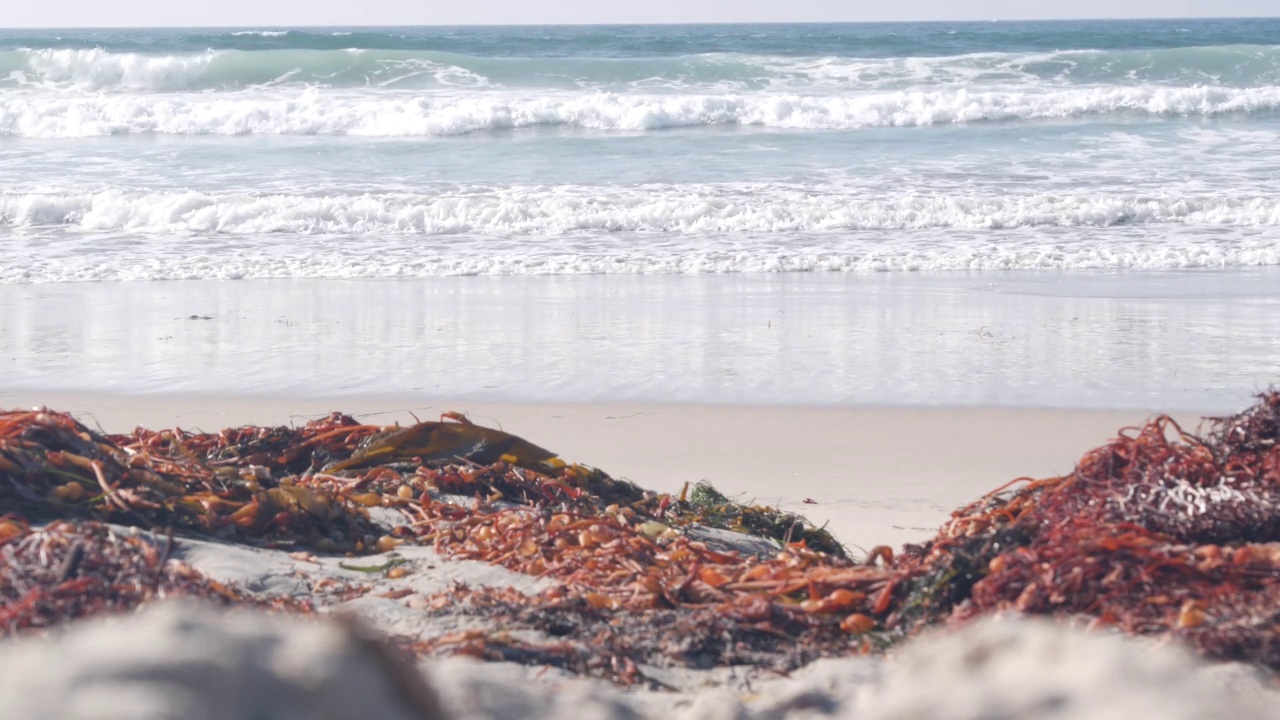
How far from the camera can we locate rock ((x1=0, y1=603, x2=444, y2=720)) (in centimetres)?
130

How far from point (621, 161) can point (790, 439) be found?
37.4 ft

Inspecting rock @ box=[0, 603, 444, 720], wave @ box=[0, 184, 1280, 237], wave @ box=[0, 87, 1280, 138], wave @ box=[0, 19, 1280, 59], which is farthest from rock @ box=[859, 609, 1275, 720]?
wave @ box=[0, 19, 1280, 59]

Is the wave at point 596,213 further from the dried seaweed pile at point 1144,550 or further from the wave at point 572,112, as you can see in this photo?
the dried seaweed pile at point 1144,550

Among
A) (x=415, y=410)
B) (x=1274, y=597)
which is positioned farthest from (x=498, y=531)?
(x=415, y=410)

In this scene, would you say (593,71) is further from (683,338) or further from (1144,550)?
(1144,550)

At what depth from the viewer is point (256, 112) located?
2078cm

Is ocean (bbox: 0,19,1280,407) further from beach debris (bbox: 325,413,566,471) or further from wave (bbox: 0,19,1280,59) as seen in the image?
wave (bbox: 0,19,1280,59)

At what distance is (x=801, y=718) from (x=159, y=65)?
27374 millimetres

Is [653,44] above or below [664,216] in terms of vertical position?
above

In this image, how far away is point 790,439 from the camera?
5109mm

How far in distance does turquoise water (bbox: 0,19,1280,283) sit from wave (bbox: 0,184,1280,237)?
0.14 feet

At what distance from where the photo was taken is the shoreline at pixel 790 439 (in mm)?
4395

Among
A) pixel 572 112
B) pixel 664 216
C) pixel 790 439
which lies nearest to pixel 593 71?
pixel 572 112

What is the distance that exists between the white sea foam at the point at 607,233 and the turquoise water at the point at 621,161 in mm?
43
